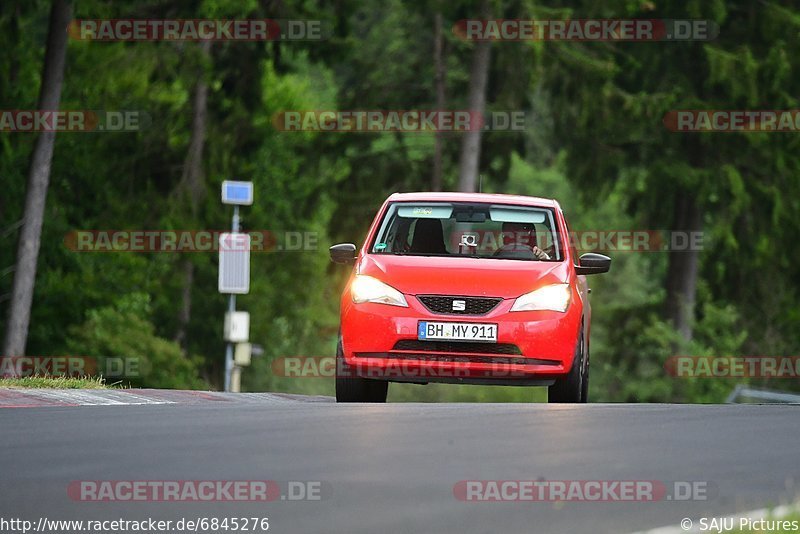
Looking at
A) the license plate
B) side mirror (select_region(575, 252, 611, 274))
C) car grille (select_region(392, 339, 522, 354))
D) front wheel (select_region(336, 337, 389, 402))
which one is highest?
side mirror (select_region(575, 252, 611, 274))

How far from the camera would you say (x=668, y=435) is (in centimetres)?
1299

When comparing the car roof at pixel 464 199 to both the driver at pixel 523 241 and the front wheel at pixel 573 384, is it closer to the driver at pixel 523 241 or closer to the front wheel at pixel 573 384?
the driver at pixel 523 241

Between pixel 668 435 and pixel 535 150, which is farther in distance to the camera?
pixel 535 150

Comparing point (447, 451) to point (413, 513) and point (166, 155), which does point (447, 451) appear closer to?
point (413, 513)

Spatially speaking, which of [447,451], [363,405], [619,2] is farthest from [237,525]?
[619,2]

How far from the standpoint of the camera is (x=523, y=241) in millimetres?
16906

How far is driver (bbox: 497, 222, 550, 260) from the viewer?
1676 centimetres

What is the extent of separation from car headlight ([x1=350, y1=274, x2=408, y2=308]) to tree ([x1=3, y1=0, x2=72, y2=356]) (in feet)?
63.4

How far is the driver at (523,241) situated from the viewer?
55.0 feet

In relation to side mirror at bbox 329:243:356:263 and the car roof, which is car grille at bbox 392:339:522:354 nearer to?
side mirror at bbox 329:243:356:263

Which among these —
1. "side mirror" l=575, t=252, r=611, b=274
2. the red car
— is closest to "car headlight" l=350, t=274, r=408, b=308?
the red car

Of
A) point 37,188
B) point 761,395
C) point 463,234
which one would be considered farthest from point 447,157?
point 463,234

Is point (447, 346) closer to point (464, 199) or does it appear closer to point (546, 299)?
point (546, 299)

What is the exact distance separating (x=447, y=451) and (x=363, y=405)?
3879 mm
